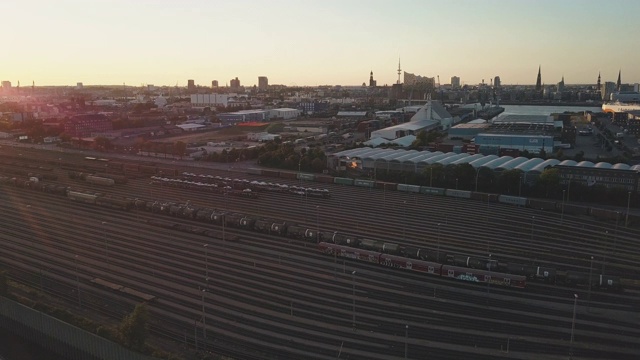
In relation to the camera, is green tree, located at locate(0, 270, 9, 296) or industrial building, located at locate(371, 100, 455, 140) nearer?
green tree, located at locate(0, 270, 9, 296)

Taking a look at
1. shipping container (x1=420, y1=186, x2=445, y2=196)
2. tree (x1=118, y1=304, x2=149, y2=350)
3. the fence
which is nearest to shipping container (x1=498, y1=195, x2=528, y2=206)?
shipping container (x1=420, y1=186, x2=445, y2=196)

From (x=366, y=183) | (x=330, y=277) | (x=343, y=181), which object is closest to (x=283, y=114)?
(x=343, y=181)

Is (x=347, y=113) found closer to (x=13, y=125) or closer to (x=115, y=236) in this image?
(x=13, y=125)

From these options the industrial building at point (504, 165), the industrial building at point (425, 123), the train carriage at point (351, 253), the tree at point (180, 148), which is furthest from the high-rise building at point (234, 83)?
the train carriage at point (351, 253)

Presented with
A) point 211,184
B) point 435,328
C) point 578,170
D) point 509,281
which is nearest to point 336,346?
point 435,328

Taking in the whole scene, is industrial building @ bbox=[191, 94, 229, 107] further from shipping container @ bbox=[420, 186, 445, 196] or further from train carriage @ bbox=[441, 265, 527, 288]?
train carriage @ bbox=[441, 265, 527, 288]

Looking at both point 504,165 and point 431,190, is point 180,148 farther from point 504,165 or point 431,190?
point 504,165
